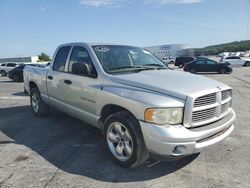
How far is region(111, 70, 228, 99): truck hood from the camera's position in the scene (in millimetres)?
3756

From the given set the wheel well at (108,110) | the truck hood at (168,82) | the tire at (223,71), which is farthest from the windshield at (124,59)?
the tire at (223,71)

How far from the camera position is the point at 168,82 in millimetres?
4070

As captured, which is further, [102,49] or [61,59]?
[61,59]

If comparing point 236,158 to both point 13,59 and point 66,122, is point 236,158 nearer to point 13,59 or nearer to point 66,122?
point 66,122

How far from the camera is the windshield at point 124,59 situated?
4830 millimetres

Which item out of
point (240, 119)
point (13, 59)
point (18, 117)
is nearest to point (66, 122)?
point (18, 117)

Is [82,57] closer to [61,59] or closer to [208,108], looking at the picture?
[61,59]

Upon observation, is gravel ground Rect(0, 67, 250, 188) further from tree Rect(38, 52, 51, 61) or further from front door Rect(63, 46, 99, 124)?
tree Rect(38, 52, 51, 61)

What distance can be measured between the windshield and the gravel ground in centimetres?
146

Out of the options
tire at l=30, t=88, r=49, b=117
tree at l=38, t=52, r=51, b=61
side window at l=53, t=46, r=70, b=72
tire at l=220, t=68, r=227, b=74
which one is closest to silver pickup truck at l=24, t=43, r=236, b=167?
side window at l=53, t=46, r=70, b=72

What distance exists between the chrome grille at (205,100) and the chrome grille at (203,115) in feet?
0.31

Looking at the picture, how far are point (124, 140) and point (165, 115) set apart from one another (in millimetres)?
868

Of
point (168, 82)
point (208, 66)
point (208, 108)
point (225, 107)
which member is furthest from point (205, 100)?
point (208, 66)

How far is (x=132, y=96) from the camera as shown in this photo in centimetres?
388
